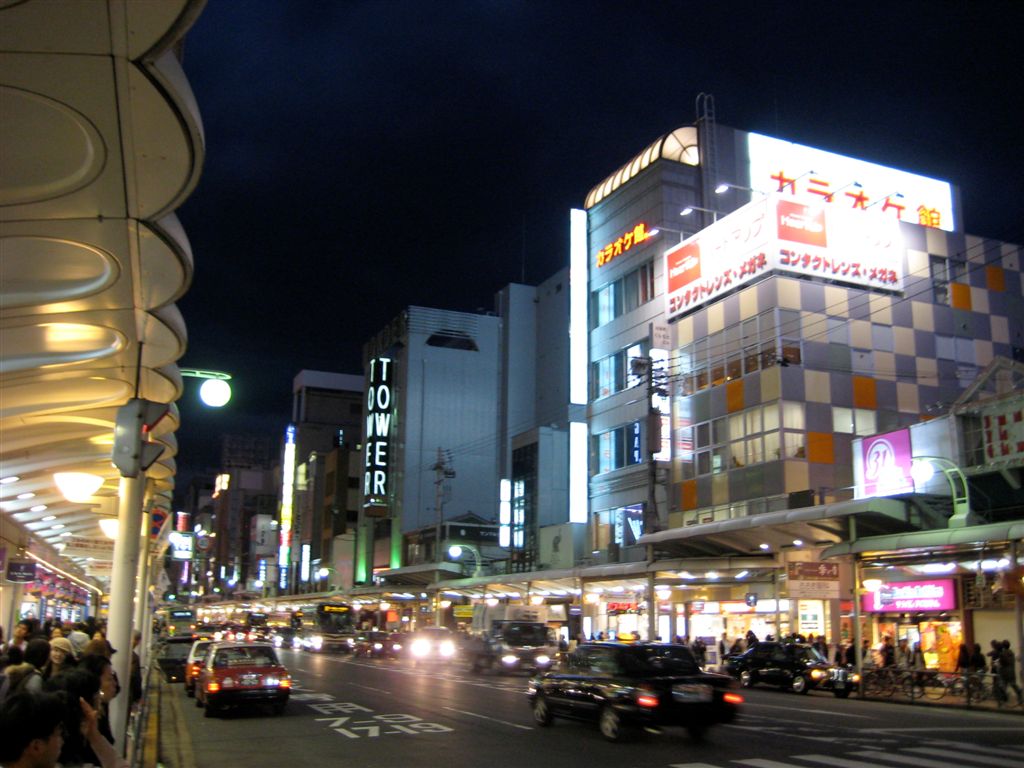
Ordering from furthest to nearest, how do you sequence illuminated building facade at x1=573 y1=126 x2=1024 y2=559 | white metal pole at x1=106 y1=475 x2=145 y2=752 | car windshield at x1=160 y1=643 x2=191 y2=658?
illuminated building facade at x1=573 y1=126 x2=1024 y2=559, car windshield at x1=160 y1=643 x2=191 y2=658, white metal pole at x1=106 y1=475 x2=145 y2=752

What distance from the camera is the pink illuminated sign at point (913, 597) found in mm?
31141

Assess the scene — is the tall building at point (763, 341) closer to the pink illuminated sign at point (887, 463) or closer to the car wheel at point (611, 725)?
the pink illuminated sign at point (887, 463)

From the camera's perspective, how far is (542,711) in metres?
18.3

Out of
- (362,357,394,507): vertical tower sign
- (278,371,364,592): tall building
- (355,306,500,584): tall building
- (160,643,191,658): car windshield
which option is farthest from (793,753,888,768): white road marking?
(278,371,364,592): tall building

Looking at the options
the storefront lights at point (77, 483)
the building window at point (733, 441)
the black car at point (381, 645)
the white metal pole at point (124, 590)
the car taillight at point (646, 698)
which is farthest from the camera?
the black car at point (381, 645)

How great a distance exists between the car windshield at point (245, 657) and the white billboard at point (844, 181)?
37984 millimetres

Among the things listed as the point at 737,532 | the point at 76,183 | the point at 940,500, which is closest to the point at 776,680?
the point at 737,532

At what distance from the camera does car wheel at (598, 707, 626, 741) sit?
16.2 m

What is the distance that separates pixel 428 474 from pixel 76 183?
8271 centimetres

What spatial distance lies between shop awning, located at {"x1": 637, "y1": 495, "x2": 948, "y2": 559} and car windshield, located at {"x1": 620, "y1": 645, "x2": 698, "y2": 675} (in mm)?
13826

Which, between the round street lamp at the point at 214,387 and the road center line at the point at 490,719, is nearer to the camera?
the round street lamp at the point at 214,387

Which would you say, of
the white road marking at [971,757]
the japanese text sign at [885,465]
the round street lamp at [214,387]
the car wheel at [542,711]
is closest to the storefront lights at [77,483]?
the round street lamp at [214,387]

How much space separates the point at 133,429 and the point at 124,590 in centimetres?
247

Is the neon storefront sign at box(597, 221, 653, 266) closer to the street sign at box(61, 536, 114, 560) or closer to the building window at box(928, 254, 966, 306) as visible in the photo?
the building window at box(928, 254, 966, 306)
